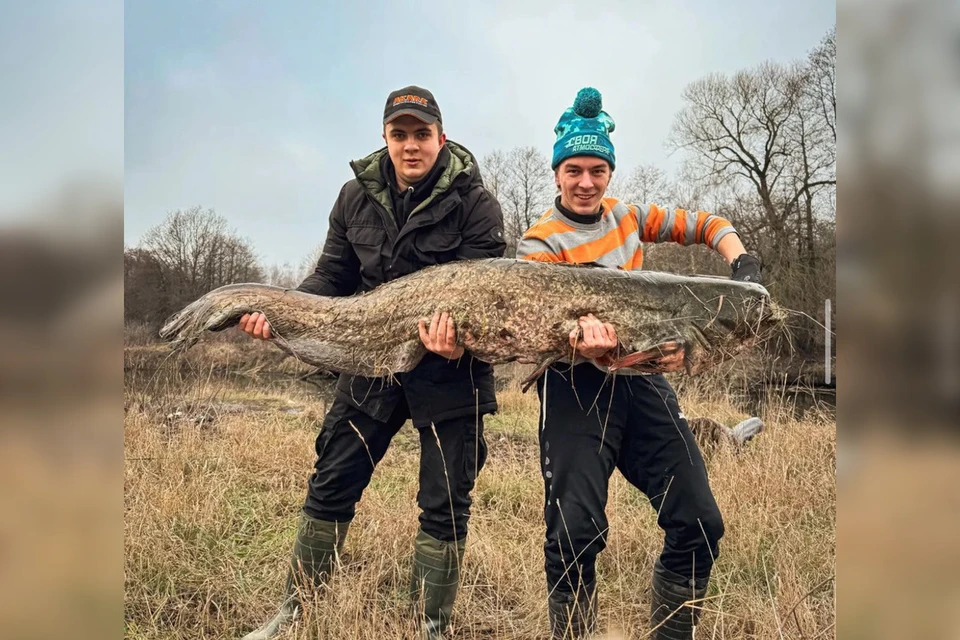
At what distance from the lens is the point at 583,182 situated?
8.44 feet

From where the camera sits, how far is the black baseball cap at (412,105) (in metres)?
2.65

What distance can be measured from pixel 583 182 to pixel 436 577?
2135 millimetres

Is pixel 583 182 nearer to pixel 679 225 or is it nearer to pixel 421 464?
pixel 679 225

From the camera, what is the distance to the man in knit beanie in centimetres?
226

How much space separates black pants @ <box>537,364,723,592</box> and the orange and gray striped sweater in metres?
0.61

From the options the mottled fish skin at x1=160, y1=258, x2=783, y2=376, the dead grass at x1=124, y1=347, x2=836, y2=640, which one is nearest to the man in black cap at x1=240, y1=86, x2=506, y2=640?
the mottled fish skin at x1=160, y1=258, x2=783, y2=376

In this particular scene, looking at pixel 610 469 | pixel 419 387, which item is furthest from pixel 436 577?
pixel 610 469

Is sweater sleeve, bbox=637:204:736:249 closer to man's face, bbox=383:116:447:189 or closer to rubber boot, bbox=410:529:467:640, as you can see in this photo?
man's face, bbox=383:116:447:189

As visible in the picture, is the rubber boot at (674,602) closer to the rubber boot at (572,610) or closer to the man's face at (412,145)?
the rubber boot at (572,610)

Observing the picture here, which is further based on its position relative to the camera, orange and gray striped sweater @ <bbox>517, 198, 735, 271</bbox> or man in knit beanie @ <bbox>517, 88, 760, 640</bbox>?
orange and gray striped sweater @ <bbox>517, 198, 735, 271</bbox>

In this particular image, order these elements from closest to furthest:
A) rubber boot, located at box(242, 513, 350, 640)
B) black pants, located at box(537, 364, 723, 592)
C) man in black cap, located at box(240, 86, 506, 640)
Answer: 1. black pants, located at box(537, 364, 723, 592)
2. man in black cap, located at box(240, 86, 506, 640)
3. rubber boot, located at box(242, 513, 350, 640)
